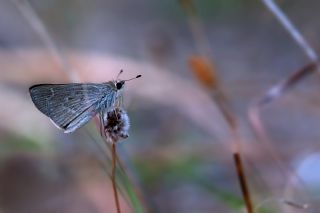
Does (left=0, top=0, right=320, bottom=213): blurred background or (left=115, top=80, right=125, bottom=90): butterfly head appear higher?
(left=0, top=0, right=320, bottom=213): blurred background

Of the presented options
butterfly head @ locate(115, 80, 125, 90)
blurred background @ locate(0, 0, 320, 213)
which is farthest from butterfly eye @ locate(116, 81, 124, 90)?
blurred background @ locate(0, 0, 320, 213)

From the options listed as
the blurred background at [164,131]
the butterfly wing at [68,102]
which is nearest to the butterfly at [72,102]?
the butterfly wing at [68,102]

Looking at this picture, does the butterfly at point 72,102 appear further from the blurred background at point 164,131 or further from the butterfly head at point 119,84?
the blurred background at point 164,131

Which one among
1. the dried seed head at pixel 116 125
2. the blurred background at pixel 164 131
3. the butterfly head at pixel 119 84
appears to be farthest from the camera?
the blurred background at pixel 164 131

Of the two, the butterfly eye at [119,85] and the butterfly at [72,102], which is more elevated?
the butterfly eye at [119,85]

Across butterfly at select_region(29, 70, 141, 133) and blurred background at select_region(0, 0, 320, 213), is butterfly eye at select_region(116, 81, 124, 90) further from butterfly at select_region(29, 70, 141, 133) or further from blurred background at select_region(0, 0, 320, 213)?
blurred background at select_region(0, 0, 320, 213)

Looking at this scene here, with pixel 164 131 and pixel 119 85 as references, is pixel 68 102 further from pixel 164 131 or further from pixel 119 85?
pixel 164 131

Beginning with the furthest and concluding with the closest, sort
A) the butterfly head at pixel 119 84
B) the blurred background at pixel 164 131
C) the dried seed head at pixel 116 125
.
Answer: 1. the blurred background at pixel 164 131
2. the butterfly head at pixel 119 84
3. the dried seed head at pixel 116 125

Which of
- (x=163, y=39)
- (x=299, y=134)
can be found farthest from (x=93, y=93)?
(x=163, y=39)
